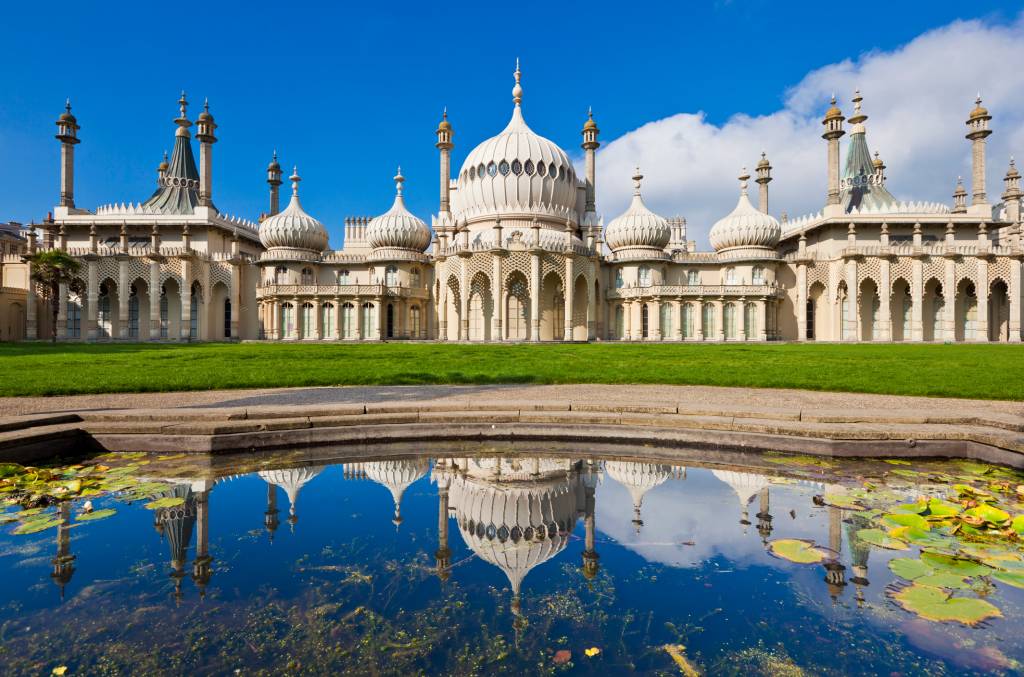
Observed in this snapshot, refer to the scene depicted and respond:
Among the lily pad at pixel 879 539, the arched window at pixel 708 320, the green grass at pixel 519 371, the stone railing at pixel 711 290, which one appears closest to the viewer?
the lily pad at pixel 879 539

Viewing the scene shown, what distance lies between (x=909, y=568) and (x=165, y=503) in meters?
6.08

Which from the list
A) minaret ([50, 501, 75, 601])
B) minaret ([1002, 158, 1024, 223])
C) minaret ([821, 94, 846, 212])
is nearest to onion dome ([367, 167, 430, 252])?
minaret ([821, 94, 846, 212])

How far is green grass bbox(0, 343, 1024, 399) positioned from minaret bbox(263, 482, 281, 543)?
6453 millimetres

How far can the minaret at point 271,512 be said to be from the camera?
4.60 metres

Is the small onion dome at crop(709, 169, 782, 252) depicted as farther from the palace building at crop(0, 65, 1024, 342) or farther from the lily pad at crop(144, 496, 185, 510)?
the lily pad at crop(144, 496, 185, 510)

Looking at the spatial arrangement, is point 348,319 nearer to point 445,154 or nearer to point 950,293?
point 445,154

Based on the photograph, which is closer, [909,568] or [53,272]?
[909,568]

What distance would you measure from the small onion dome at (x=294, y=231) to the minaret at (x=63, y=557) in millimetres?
34174

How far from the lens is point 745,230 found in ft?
116

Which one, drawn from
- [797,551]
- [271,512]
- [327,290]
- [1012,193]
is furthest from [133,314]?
[1012,193]

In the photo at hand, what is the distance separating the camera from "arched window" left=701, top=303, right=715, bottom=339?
33.3m

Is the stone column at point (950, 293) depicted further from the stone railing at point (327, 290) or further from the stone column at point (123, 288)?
the stone column at point (123, 288)

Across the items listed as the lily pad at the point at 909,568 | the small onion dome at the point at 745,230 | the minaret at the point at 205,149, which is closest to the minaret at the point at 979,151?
the small onion dome at the point at 745,230

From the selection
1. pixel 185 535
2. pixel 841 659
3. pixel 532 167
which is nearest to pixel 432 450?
pixel 185 535
